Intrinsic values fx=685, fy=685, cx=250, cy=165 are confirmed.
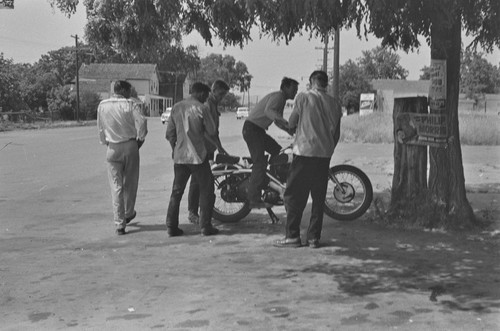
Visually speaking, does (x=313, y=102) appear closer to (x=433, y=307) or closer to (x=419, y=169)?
(x=419, y=169)

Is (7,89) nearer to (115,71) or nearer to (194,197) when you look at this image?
(115,71)

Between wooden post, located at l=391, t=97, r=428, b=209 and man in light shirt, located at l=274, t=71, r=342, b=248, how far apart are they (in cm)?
140

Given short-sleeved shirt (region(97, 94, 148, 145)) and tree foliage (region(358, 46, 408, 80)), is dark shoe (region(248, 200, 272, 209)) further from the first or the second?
tree foliage (region(358, 46, 408, 80))

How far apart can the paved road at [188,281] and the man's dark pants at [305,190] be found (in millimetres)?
273

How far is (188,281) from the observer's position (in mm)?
5629

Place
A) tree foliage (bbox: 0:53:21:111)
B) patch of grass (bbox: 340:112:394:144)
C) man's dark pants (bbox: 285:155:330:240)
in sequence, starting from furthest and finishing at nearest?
tree foliage (bbox: 0:53:21:111) < patch of grass (bbox: 340:112:394:144) < man's dark pants (bbox: 285:155:330:240)

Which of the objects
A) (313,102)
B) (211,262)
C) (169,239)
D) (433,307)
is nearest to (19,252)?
(169,239)

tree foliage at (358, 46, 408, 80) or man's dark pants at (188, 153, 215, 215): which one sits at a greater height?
tree foliage at (358, 46, 408, 80)

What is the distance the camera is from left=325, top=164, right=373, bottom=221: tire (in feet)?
26.5

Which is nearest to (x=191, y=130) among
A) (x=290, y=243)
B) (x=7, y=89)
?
(x=290, y=243)

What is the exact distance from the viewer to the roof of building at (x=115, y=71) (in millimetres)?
93000

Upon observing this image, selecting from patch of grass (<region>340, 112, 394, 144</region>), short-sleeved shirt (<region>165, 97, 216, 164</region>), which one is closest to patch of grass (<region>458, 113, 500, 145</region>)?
patch of grass (<region>340, 112, 394, 144</region>)

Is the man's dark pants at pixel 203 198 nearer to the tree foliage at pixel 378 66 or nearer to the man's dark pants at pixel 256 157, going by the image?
the man's dark pants at pixel 256 157

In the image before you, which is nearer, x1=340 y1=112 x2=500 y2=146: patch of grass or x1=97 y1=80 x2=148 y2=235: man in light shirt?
x1=97 y1=80 x2=148 y2=235: man in light shirt
